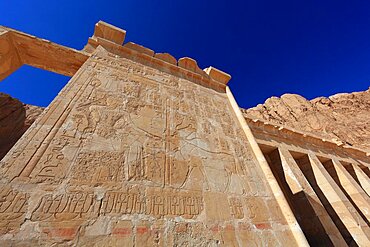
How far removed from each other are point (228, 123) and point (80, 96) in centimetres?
287

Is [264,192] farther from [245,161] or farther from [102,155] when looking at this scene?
[102,155]

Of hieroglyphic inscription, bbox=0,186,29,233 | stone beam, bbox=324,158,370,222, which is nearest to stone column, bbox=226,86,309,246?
hieroglyphic inscription, bbox=0,186,29,233

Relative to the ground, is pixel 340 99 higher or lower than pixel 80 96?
higher

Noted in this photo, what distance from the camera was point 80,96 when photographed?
2621mm

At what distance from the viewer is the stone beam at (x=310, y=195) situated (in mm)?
3804

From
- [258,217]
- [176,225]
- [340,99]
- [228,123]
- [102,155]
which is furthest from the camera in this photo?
[340,99]

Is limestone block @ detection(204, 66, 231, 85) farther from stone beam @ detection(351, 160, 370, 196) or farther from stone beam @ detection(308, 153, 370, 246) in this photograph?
→ stone beam @ detection(351, 160, 370, 196)

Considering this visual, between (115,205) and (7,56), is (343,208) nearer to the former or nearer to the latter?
(115,205)

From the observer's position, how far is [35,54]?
11.0 ft

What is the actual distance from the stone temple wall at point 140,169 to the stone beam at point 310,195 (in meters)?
0.03

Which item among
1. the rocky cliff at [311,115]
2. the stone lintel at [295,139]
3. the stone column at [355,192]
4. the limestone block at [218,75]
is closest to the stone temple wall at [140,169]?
the limestone block at [218,75]

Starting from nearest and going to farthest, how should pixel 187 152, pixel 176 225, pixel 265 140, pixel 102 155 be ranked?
1. pixel 176 225
2. pixel 102 155
3. pixel 187 152
4. pixel 265 140

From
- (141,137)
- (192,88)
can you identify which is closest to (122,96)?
(141,137)

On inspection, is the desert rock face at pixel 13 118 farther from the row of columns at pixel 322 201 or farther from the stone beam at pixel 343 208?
the stone beam at pixel 343 208
